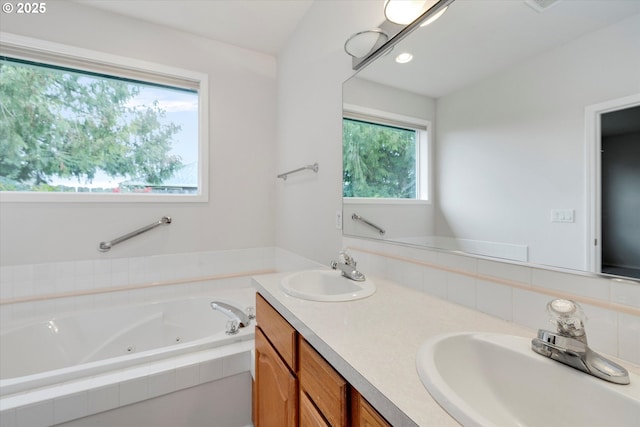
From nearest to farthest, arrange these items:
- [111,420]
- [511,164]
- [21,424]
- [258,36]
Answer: [511,164] → [21,424] → [111,420] → [258,36]

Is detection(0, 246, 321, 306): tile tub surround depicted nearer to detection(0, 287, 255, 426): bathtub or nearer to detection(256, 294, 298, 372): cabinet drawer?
detection(0, 287, 255, 426): bathtub

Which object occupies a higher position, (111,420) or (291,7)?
(291,7)

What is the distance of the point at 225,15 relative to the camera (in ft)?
6.65

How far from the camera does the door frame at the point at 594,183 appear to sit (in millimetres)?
646

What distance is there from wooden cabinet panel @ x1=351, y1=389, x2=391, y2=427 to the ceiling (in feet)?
7.52

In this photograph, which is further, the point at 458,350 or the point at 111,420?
the point at 111,420

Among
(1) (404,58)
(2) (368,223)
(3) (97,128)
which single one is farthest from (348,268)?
(3) (97,128)

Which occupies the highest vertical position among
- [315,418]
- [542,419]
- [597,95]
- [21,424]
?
[597,95]

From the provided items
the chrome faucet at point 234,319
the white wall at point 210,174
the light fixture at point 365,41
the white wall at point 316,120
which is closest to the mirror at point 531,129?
the light fixture at point 365,41

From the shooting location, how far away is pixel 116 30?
203cm

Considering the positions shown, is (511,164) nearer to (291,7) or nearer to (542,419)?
(542,419)

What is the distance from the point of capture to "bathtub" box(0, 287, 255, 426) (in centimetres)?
116

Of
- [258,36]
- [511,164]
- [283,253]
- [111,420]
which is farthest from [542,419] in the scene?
[258,36]

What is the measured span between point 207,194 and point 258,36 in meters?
1.40
